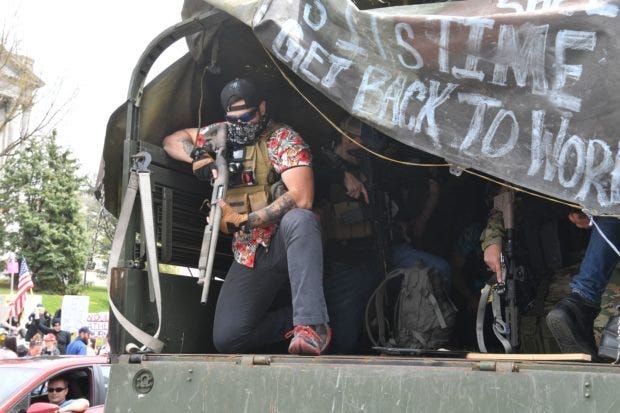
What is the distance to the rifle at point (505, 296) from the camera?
13.9 feet

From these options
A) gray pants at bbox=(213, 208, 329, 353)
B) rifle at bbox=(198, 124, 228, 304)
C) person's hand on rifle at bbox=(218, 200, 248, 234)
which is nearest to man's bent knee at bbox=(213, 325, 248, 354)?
gray pants at bbox=(213, 208, 329, 353)

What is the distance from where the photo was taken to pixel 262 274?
4.57 meters

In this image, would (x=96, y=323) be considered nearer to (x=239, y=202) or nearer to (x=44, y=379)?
(x=44, y=379)

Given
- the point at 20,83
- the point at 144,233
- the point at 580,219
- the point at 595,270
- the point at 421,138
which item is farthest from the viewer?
the point at 20,83

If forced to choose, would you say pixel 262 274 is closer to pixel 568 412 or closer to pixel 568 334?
pixel 568 334

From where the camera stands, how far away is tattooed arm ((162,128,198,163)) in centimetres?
462

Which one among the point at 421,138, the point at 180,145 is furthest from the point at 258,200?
the point at 421,138

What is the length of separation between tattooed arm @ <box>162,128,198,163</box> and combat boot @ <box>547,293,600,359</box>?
7.08 ft

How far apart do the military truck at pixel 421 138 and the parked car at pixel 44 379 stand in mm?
3286

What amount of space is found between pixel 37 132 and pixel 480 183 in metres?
21.5

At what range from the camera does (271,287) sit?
4.59 m

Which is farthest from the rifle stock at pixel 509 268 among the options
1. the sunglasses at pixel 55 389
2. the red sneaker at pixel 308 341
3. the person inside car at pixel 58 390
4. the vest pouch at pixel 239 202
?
the sunglasses at pixel 55 389

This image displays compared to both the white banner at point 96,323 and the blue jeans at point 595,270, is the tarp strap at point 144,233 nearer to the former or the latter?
the blue jeans at point 595,270

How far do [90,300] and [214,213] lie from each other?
45.4 m
